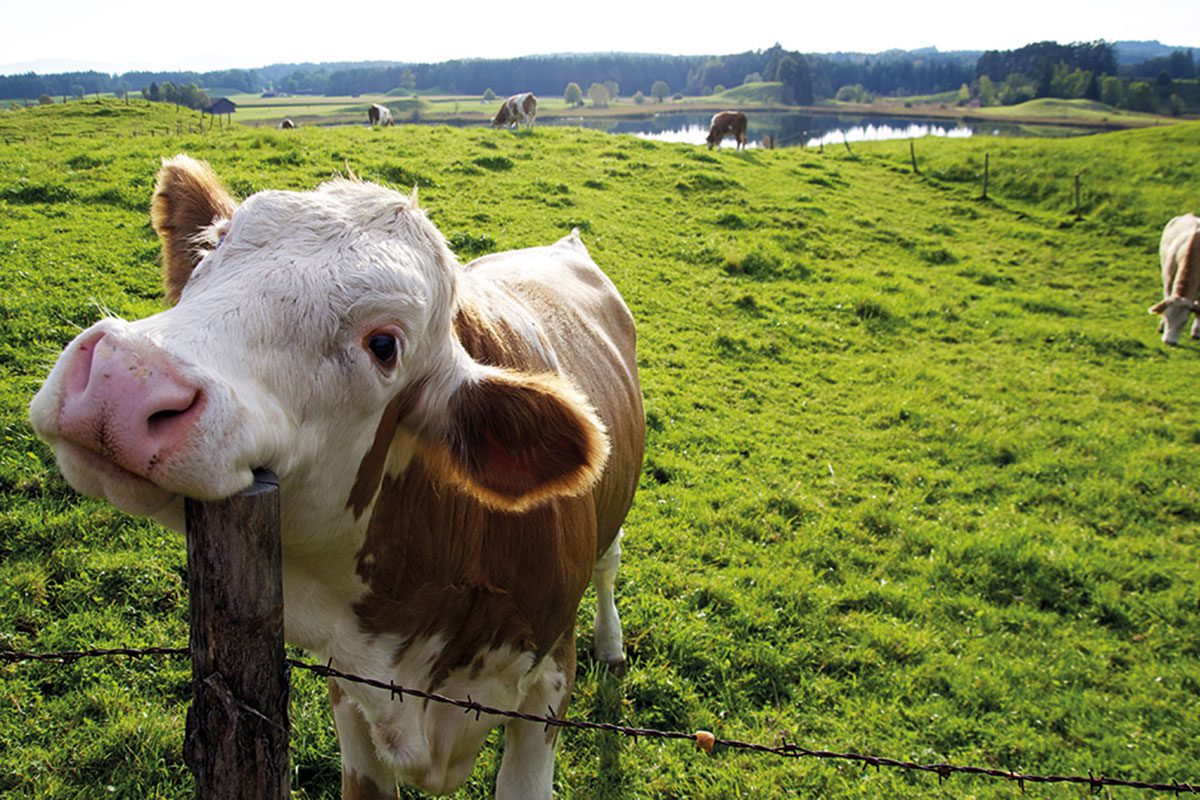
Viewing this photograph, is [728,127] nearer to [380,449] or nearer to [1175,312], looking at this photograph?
[1175,312]

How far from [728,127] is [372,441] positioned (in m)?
33.1

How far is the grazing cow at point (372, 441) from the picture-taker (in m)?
1.47

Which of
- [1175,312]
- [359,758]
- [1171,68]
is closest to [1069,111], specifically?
[1171,68]

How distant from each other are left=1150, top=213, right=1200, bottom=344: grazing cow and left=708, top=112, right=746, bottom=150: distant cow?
19.1m

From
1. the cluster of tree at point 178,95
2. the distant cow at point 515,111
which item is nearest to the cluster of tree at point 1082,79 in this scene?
the distant cow at point 515,111

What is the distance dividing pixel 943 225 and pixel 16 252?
1776cm

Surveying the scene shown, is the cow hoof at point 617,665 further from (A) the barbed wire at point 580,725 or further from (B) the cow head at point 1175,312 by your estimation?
(B) the cow head at point 1175,312

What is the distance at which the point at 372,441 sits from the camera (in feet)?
6.98

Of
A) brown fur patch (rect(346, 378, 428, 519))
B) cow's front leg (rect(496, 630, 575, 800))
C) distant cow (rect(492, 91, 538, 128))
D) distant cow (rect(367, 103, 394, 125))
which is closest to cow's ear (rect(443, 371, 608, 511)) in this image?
brown fur patch (rect(346, 378, 428, 519))

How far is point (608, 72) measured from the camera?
192 meters

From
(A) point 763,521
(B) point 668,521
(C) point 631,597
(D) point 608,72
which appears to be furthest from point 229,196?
(D) point 608,72

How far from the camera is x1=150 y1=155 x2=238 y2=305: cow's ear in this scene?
265cm

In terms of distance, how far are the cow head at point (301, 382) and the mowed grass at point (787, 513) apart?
35 centimetres

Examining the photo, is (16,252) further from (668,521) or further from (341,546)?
(341,546)
